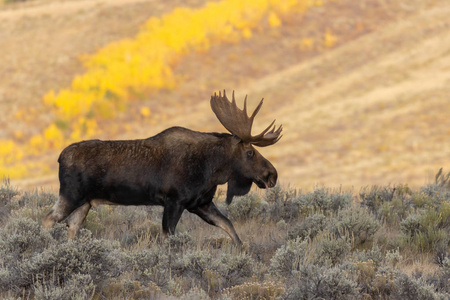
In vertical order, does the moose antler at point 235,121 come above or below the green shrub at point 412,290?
above

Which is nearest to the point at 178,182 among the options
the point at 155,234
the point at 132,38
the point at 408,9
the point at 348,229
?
the point at 155,234

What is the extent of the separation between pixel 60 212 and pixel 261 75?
31.1 m

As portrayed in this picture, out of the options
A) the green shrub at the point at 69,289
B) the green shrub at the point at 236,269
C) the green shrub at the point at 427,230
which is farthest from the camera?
the green shrub at the point at 427,230

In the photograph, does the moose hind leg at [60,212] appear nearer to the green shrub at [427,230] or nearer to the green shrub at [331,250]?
the green shrub at [331,250]

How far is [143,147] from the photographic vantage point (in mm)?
7887

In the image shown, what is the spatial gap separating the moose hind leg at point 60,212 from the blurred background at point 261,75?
755 inches

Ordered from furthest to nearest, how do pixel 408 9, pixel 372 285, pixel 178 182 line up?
1. pixel 408 9
2. pixel 178 182
3. pixel 372 285

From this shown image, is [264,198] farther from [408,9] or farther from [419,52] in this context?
[408,9]

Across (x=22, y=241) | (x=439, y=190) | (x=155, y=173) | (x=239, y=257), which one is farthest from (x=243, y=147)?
(x=439, y=190)

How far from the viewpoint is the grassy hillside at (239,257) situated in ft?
19.5

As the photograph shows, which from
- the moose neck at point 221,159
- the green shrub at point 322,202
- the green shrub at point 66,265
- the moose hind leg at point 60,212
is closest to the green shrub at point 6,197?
the moose hind leg at point 60,212

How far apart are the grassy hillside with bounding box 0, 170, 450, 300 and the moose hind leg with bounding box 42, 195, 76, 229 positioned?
0.13 metres

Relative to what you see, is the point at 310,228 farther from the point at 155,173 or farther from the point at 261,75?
the point at 261,75

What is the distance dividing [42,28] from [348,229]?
1248 inches
